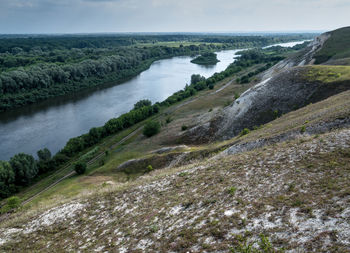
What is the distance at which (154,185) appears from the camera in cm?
1784

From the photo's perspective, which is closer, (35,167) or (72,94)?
(35,167)

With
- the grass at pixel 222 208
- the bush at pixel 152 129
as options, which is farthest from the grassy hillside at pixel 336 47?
the grass at pixel 222 208

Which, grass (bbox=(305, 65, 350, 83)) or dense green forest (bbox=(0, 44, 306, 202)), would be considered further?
dense green forest (bbox=(0, 44, 306, 202))

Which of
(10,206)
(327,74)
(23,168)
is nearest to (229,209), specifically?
(10,206)

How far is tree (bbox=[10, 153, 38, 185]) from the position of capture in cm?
4258

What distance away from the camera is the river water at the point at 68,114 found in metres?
59.4

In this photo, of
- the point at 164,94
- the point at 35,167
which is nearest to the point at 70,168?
the point at 35,167

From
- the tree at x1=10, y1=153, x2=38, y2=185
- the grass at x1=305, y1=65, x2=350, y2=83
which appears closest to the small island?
the grass at x1=305, y1=65, x2=350, y2=83

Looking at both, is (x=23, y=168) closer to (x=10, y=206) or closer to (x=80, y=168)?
(x=80, y=168)

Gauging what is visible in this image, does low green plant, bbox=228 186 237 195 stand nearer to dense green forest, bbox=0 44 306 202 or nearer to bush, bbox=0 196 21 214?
bush, bbox=0 196 21 214

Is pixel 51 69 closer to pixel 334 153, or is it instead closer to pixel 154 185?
pixel 154 185

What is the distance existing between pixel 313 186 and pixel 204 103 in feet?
210

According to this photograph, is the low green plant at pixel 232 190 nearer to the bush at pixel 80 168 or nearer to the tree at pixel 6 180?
the bush at pixel 80 168

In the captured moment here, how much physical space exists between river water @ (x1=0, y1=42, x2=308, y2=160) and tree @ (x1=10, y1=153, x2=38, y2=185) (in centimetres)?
1120
